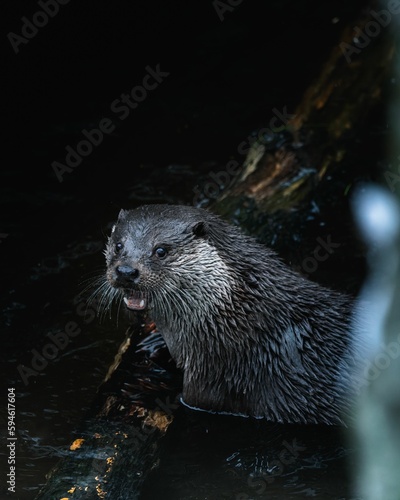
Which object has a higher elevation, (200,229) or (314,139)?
(314,139)

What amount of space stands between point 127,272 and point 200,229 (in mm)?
430

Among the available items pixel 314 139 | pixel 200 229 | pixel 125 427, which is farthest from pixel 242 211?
pixel 125 427

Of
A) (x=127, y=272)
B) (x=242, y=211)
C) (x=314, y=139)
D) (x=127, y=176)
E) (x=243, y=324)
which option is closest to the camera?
(x=127, y=272)

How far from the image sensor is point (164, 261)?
435 cm

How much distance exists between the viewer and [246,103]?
7.75m

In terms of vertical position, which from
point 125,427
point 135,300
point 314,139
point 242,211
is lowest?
point 125,427

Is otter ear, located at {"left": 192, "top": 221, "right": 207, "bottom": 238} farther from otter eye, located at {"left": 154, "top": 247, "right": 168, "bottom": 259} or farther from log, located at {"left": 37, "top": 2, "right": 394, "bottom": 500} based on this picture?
log, located at {"left": 37, "top": 2, "right": 394, "bottom": 500}

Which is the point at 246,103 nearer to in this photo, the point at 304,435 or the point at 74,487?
the point at 304,435

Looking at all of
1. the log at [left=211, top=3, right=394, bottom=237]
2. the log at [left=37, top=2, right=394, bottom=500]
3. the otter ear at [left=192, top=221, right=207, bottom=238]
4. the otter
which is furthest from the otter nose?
the log at [left=211, top=3, right=394, bottom=237]

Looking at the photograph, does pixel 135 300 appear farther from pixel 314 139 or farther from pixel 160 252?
pixel 314 139

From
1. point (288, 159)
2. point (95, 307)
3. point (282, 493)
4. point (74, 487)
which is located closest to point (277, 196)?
point (288, 159)

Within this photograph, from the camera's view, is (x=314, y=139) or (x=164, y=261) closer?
(x=164, y=261)

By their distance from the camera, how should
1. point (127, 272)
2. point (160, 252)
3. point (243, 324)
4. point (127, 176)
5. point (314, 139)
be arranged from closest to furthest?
1. point (127, 272)
2. point (160, 252)
3. point (243, 324)
4. point (314, 139)
5. point (127, 176)

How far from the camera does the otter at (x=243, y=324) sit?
4.42 metres
